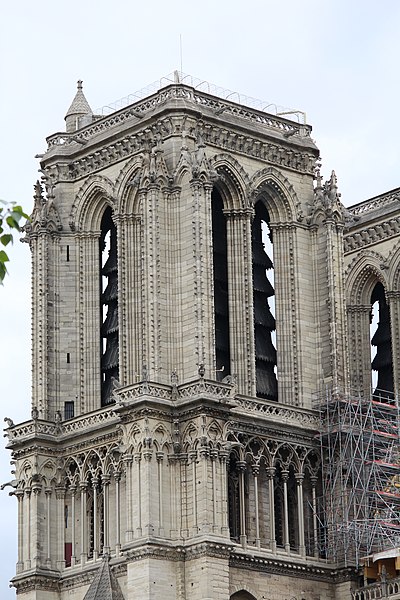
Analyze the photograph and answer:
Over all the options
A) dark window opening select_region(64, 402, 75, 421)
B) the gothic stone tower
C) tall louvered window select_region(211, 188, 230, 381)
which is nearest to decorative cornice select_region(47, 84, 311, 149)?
the gothic stone tower

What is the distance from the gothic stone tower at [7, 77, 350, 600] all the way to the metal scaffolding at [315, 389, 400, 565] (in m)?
0.50

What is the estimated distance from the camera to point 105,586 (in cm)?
4875

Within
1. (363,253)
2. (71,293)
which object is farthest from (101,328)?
(363,253)

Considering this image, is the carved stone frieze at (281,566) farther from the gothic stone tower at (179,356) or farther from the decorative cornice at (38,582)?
the decorative cornice at (38,582)

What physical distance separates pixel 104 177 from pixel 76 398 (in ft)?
26.1

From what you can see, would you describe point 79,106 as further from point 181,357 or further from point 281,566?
point 281,566

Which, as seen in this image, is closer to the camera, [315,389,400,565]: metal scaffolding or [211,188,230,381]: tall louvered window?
[315,389,400,565]: metal scaffolding

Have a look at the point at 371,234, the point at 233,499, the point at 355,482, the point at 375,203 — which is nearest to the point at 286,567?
the point at 233,499

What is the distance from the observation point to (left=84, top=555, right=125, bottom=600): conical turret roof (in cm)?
4850

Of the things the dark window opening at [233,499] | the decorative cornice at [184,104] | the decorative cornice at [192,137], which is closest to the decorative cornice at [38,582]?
the dark window opening at [233,499]

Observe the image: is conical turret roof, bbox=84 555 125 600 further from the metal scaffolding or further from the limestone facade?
the metal scaffolding

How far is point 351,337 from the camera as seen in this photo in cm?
6131

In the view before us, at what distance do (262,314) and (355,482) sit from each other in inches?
273

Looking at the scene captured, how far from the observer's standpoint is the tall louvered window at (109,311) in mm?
54031
